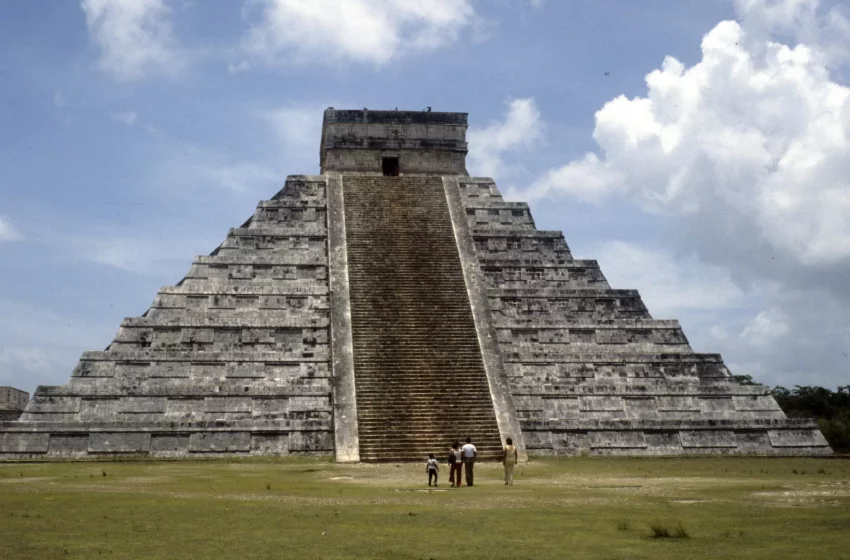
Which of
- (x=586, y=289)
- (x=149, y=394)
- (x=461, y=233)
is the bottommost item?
(x=149, y=394)

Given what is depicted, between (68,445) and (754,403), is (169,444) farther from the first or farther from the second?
(754,403)

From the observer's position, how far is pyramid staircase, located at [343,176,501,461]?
65.1 ft

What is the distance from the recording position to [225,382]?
2158 cm

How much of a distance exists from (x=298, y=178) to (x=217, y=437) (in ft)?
33.8

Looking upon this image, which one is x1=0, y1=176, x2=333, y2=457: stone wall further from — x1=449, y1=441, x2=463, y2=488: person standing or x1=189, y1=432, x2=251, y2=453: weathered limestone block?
x1=449, y1=441, x2=463, y2=488: person standing

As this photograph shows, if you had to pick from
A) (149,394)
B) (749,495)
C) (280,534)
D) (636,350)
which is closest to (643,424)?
(636,350)

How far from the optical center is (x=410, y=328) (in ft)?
74.0

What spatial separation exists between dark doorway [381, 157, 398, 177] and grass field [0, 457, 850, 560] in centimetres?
1488

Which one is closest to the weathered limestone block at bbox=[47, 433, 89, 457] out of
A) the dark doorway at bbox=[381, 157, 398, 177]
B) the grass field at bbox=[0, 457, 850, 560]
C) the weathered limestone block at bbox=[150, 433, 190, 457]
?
the weathered limestone block at bbox=[150, 433, 190, 457]

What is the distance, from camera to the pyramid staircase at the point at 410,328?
1983 centimetres

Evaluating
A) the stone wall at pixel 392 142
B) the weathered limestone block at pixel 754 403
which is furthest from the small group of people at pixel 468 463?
the stone wall at pixel 392 142

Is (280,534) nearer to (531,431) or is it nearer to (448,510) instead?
(448,510)

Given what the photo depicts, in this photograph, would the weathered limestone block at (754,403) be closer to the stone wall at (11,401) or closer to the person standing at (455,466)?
the person standing at (455,466)

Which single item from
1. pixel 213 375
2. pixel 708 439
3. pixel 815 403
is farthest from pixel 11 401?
pixel 815 403
